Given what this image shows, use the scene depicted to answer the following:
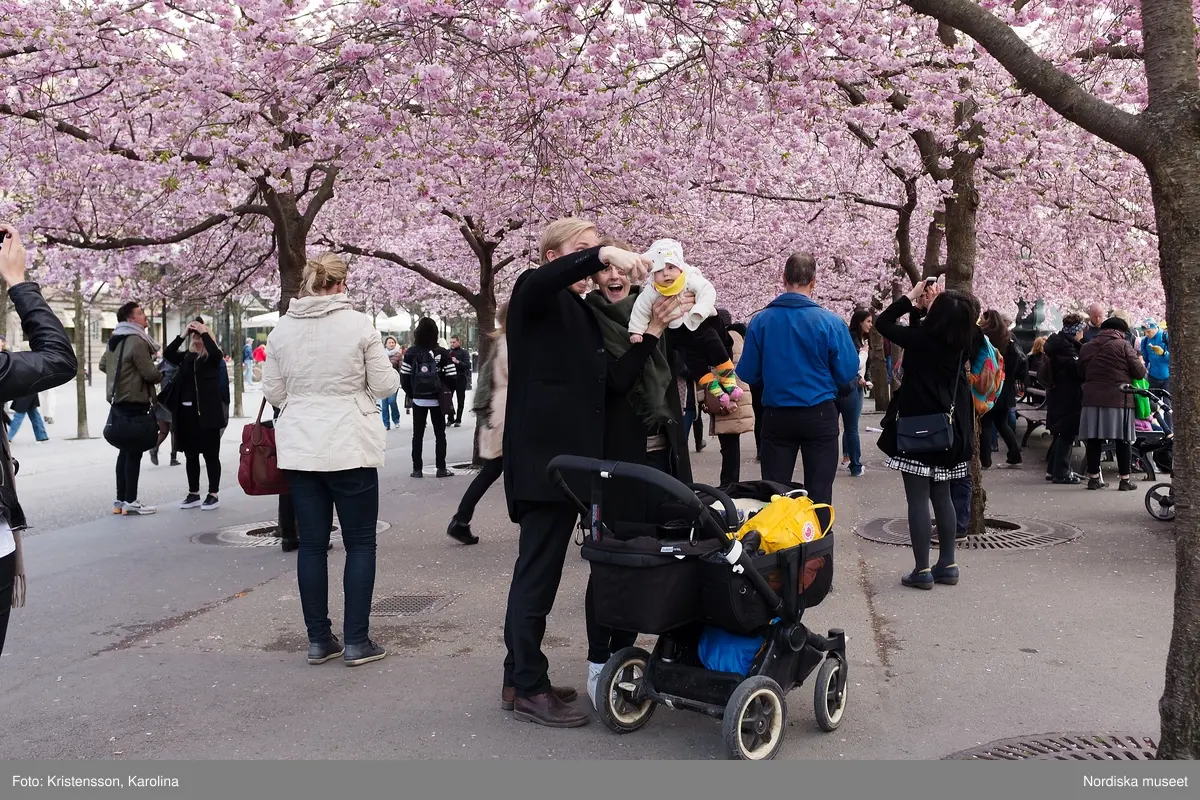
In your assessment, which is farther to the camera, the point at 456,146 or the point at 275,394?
the point at 456,146

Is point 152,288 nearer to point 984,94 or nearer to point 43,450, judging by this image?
point 43,450

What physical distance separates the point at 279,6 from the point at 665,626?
289 inches

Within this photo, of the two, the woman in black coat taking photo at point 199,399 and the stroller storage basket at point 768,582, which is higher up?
the woman in black coat taking photo at point 199,399

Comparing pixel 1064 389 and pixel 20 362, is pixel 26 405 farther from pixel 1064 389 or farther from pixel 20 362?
pixel 20 362

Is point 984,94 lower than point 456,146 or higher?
higher

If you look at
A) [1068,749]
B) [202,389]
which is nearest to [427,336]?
[202,389]

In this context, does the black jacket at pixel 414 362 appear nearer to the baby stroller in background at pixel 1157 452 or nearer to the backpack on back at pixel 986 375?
the backpack on back at pixel 986 375

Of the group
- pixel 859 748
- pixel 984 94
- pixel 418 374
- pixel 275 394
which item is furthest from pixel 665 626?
pixel 418 374

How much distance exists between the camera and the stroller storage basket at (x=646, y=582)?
3.62 m

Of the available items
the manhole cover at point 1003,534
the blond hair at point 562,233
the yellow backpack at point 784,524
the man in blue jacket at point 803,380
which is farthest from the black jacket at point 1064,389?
the blond hair at point 562,233

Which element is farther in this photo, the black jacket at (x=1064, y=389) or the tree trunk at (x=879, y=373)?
the tree trunk at (x=879, y=373)

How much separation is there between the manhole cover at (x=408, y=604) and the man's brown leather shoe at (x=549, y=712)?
6.84ft

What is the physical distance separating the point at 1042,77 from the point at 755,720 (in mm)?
2484

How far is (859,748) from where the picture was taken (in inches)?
154
